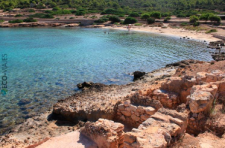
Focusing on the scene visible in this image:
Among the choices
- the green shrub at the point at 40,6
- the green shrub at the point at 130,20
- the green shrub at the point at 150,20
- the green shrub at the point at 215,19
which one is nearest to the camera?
the green shrub at the point at 215,19

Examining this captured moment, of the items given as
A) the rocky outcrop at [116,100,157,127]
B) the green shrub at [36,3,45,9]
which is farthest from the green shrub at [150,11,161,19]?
the rocky outcrop at [116,100,157,127]

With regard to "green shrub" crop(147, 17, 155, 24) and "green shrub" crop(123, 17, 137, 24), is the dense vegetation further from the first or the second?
"green shrub" crop(147, 17, 155, 24)

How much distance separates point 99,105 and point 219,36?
35806 millimetres

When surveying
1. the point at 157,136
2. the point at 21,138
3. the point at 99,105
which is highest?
the point at 157,136

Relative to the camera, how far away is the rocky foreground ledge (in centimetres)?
592

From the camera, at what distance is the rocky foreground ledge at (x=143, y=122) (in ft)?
19.4

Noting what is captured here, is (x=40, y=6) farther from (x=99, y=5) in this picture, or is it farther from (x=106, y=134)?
(x=106, y=134)

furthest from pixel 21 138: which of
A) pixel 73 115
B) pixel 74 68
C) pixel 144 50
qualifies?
pixel 144 50

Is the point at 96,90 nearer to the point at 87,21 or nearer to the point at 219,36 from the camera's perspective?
the point at 219,36

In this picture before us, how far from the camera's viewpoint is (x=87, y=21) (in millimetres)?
71938

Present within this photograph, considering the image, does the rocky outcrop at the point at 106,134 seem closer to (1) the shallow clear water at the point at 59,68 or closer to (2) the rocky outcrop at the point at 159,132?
(2) the rocky outcrop at the point at 159,132

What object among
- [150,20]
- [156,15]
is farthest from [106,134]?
[156,15]

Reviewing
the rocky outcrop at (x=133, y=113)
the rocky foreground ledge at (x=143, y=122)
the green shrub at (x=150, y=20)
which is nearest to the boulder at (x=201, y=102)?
the rocky foreground ledge at (x=143, y=122)

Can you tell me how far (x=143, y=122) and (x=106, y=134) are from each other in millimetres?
1250
